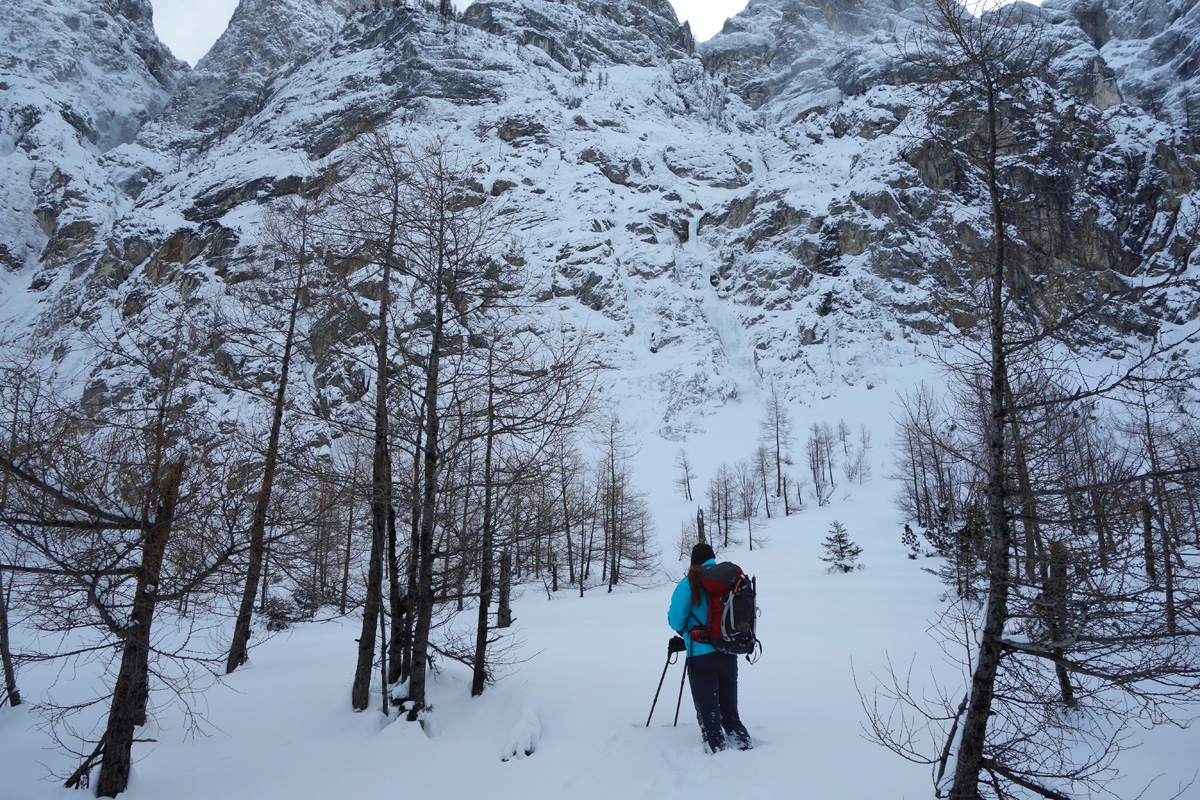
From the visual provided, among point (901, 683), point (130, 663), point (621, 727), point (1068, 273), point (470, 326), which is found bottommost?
point (901, 683)

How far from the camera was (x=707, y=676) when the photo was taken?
4.67 m

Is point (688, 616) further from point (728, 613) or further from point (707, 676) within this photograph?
point (707, 676)

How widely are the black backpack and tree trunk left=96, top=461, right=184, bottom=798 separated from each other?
14.8 ft

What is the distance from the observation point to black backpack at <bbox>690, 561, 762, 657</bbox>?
4.60 meters

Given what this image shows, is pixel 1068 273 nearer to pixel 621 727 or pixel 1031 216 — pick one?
pixel 1031 216

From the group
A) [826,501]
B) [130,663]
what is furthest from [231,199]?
[130,663]

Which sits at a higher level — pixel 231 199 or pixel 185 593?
pixel 231 199

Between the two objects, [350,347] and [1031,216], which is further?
[350,347]

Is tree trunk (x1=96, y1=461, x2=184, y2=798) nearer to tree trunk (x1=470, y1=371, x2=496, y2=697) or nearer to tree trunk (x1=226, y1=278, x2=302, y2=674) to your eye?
tree trunk (x1=226, y1=278, x2=302, y2=674)

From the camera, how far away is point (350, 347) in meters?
5.55

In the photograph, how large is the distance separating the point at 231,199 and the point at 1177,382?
328 ft

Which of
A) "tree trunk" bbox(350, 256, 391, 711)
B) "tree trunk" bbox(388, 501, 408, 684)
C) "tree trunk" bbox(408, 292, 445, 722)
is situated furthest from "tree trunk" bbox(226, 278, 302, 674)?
"tree trunk" bbox(408, 292, 445, 722)

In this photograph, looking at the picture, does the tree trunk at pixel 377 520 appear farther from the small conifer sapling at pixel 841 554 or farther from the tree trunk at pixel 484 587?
the small conifer sapling at pixel 841 554

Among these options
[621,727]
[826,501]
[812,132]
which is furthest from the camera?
[812,132]
